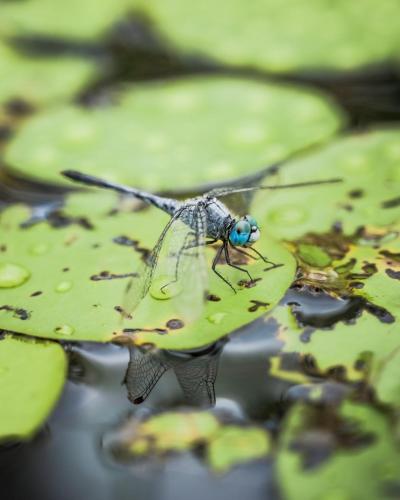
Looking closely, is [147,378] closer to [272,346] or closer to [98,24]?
[272,346]

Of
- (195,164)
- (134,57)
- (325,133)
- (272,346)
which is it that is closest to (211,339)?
(272,346)

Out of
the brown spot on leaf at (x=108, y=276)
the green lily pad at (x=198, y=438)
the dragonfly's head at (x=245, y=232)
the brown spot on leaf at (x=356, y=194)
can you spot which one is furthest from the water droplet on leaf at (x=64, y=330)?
the brown spot on leaf at (x=356, y=194)

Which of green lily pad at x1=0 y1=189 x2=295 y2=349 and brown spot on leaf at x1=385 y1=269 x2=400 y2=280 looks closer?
green lily pad at x1=0 y1=189 x2=295 y2=349

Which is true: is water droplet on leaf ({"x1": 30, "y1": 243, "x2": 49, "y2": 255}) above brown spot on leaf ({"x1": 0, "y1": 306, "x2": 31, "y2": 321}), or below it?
below

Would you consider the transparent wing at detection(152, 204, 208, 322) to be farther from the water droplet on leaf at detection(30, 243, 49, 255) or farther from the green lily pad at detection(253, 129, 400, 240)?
the water droplet on leaf at detection(30, 243, 49, 255)

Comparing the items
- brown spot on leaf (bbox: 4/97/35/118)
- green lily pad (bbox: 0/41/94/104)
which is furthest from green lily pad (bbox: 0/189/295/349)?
green lily pad (bbox: 0/41/94/104)
